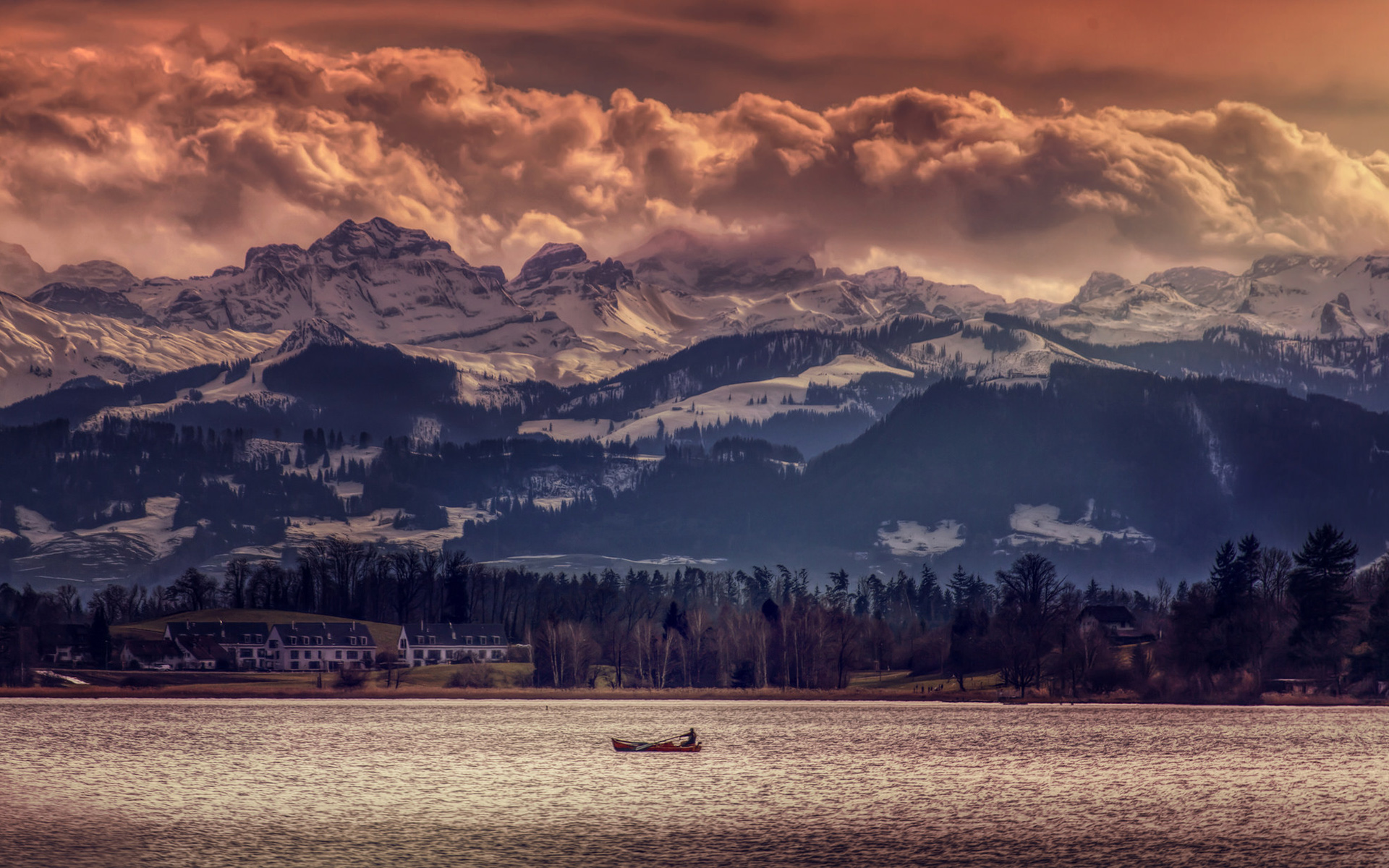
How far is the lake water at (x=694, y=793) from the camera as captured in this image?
60969 mm

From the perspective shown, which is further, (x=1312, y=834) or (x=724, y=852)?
(x=1312, y=834)

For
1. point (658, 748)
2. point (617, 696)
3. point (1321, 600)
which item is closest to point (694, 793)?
point (658, 748)

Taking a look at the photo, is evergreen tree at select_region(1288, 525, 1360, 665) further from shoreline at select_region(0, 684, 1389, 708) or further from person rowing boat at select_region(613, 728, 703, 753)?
person rowing boat at select_region(613, 728, 703, 753)

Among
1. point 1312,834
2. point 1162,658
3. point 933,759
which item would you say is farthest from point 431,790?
point 1162,658

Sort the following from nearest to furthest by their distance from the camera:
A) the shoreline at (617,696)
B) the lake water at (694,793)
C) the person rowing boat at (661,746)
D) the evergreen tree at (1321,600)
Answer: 1. the lake water at (694,793)
2. the person rowing boat at (661,746)
3. the shoreline at (617,696)
4. the evergreen tree at (1321,600)

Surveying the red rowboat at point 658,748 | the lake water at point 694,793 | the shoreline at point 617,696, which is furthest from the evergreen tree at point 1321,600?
the red rowboat at point 658,748

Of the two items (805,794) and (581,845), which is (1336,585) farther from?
(581,845)

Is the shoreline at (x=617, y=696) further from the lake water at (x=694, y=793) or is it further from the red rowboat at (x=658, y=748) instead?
the red rowboat at (x=658, y=748)

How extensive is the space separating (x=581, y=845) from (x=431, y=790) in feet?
63.6

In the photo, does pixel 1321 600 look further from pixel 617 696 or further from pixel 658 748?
pixel 658 748

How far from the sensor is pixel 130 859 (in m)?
58.0

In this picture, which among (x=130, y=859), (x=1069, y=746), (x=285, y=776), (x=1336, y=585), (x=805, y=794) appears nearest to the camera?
(x=130, y=859)

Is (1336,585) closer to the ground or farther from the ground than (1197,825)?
farther from the ground

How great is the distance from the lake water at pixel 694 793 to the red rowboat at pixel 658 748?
4.96ft
